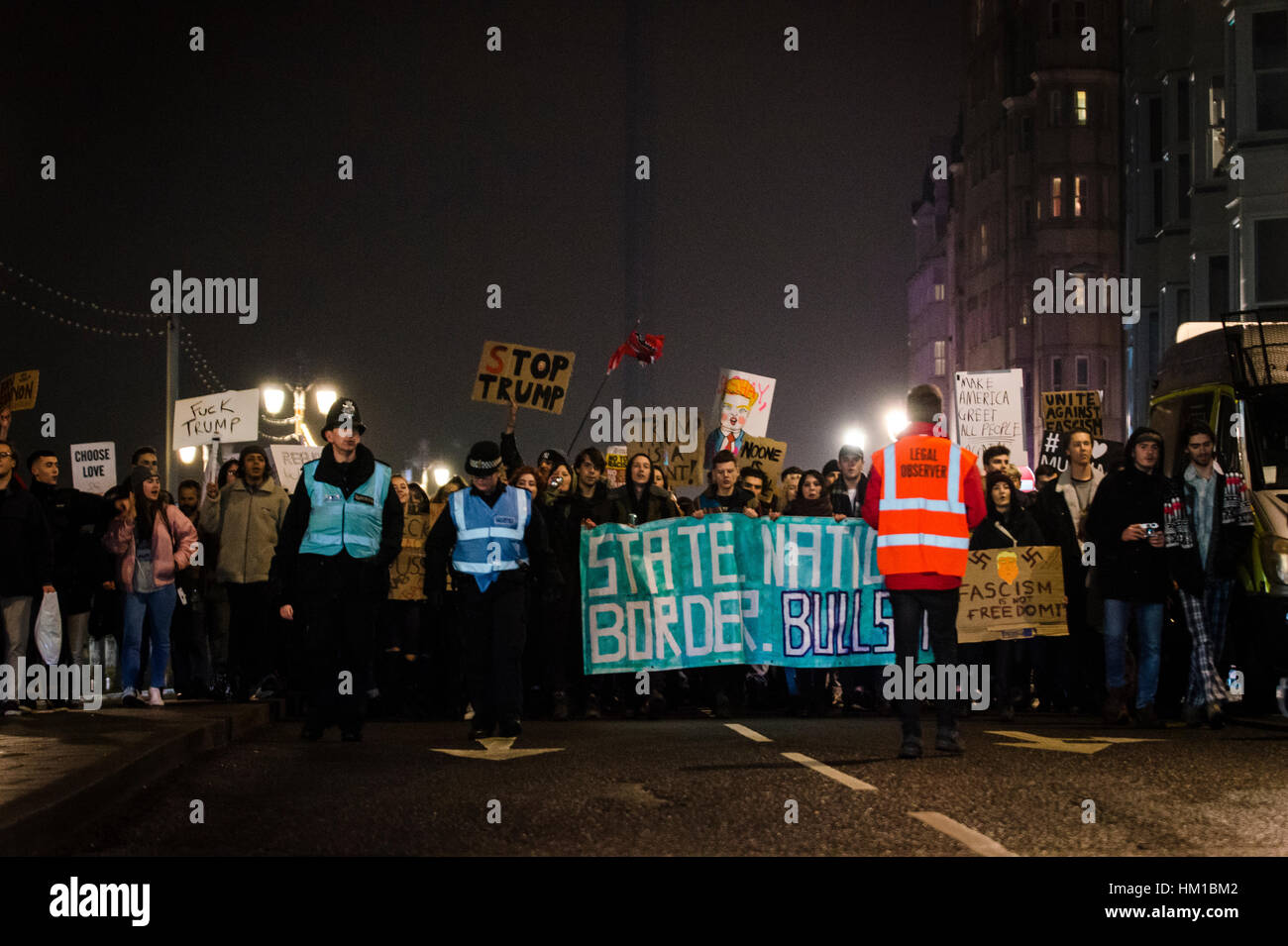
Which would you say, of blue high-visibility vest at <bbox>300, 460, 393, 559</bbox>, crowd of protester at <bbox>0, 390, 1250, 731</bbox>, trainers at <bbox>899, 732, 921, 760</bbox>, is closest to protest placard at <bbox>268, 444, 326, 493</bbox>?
crowd of protester at <bbox>0, 390, 1250, 731</bbox>

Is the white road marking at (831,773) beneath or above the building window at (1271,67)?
beneath

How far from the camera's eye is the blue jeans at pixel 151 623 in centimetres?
1594

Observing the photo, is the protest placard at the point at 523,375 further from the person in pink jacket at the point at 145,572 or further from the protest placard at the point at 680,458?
the person in pink jacket at the point at 145,572

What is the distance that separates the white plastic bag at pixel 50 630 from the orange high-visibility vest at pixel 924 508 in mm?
7536

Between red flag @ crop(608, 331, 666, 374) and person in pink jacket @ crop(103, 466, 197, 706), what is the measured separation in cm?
1111

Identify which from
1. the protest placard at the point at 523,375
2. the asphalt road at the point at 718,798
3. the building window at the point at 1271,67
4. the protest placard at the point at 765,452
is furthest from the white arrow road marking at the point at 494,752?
the building window at the point at 1271,67

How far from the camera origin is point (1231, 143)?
103 ft

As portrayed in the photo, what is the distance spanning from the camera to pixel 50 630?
1588 cm

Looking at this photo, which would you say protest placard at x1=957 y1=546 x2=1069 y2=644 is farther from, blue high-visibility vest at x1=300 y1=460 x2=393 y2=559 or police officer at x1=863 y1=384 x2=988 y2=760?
blue high-visibility vest at x1=300 y1=460 x2=393 y2=559

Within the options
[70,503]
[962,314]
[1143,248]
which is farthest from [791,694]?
[962,314]

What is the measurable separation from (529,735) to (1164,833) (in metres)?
6.55

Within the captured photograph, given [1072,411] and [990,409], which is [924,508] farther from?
[990,409]

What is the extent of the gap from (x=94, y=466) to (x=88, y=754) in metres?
14.5
